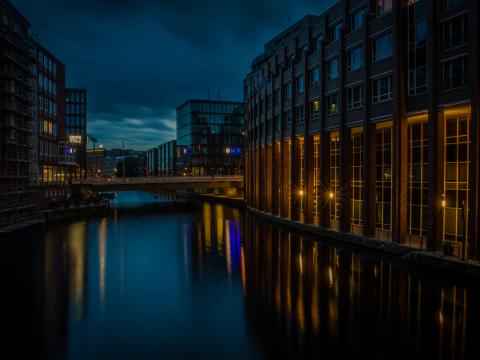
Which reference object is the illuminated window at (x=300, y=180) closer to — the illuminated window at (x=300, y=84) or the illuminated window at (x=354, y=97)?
the illuminated window at (x=300, y=84)

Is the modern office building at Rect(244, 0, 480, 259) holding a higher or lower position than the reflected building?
higher

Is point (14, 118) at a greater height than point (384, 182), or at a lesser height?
greater

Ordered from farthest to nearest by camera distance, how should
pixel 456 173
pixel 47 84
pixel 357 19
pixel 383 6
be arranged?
pixel 47 84
pixel 357 19
pixel 383 6
pixel 456 173

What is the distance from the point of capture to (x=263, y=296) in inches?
760

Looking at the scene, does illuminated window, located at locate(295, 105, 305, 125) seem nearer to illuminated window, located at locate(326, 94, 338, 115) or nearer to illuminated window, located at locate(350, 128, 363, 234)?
illuminated window, located at locate(326, 94, 338, 115)

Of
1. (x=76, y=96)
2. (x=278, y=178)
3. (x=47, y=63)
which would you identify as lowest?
(x=278, y=178)

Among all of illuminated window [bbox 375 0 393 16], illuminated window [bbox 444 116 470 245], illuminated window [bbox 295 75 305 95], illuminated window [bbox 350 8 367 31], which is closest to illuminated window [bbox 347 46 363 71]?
illuminated window [bbox 350 8 367 31]

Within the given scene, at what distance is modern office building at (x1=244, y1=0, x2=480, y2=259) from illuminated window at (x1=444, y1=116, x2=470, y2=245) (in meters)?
0.08

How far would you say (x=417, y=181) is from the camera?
3108 cm

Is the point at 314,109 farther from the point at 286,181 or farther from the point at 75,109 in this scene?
the point at 75,109

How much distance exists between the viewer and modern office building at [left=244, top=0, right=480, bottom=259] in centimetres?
2555

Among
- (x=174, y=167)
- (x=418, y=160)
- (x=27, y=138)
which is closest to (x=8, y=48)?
(x=27, y=138)

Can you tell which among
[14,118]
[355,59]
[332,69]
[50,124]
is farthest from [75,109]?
[355,59]

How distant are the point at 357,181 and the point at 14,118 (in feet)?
133
